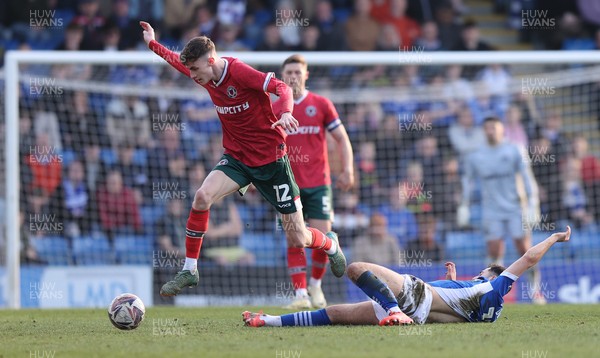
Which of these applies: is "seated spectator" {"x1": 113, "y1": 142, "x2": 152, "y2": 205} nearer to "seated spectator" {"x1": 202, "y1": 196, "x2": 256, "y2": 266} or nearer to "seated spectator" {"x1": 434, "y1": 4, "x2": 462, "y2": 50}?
"seated spectator" {"x1": 202, "y1": 196, "x2": 256, "y2": 266}

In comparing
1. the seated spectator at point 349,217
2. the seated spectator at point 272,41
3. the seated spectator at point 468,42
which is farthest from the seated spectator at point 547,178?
the seated spectator at point 272,41

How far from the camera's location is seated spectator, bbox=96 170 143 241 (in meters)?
15.2

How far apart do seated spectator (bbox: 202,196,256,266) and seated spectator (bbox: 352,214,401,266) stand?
1.81 meters

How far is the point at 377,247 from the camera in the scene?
14.5m

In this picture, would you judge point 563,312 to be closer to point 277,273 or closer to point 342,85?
Result: point 277,273

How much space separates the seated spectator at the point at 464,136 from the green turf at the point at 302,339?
7711mm

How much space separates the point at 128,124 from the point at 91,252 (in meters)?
2.48

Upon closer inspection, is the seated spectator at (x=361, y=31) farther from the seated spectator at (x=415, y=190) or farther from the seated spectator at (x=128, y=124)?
the seated spectator at (x=128, y=124)

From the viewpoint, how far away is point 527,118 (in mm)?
17250

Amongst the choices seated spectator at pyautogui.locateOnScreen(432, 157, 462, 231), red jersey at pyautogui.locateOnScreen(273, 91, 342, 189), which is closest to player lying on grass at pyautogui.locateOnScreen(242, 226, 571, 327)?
red jersey at pyautogui.locateOnScreen(273, 91, 342, 189)

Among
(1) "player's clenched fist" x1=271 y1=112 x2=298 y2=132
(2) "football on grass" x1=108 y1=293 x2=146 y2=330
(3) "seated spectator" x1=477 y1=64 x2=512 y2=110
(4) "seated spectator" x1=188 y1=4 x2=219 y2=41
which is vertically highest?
(4) "seated spectator" x1=188 y1=4 x2=219 y2=41

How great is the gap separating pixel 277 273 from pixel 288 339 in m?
7.55

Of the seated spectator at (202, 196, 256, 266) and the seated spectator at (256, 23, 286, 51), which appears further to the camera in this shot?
the seated spectator at (256, 23, 286, 51)

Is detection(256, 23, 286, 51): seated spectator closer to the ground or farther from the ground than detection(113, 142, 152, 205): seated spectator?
farther from the ground
